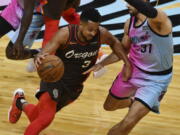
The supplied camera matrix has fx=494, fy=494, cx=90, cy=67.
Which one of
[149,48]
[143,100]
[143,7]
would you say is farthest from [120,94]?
[143,7]

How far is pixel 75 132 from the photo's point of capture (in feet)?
17.4

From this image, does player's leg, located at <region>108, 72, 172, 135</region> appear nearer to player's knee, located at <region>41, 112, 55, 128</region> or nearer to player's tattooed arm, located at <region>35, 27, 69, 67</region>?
player's knee, located at <region>41, 112, 55, 128</region>

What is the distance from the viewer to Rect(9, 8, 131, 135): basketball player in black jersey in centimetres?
453

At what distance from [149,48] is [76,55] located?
687 mm

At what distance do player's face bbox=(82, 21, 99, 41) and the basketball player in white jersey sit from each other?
350mm

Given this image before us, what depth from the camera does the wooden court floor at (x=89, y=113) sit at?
5391 mm

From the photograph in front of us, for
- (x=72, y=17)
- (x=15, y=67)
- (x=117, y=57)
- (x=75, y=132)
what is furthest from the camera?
(x=15, y=67)

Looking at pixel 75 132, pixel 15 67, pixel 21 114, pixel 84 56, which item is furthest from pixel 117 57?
pixel 15 67

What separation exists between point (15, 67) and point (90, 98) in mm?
1464

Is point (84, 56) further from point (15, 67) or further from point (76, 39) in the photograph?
point (15, 67)

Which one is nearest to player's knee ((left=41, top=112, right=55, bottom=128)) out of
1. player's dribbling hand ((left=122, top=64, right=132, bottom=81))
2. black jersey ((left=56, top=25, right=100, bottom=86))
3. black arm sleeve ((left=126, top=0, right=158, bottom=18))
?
black jersey ((left=56, top=25, right=100, bottom=86))

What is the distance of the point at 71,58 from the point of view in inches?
185

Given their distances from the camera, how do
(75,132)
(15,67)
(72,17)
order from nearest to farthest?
(75,132) → (72,17) → (15,67)

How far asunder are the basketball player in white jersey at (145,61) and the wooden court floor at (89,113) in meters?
0.75
